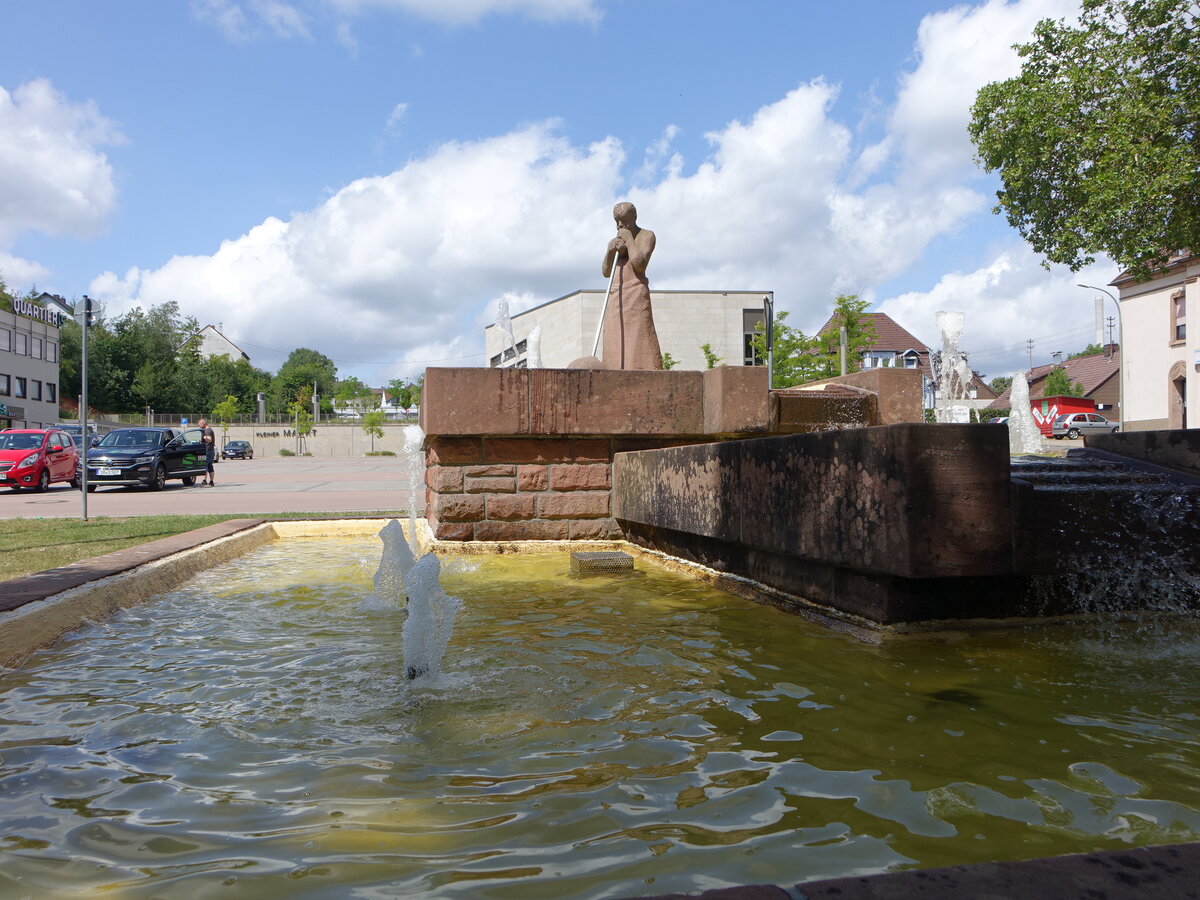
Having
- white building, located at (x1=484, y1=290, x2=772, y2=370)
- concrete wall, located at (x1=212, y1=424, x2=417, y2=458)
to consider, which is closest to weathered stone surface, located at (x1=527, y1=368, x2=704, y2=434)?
white building, located at (x1=484, y1=290, x2=772, y2=370)

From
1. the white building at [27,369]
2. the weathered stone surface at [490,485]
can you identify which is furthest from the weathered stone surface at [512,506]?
the white building at [27,369]

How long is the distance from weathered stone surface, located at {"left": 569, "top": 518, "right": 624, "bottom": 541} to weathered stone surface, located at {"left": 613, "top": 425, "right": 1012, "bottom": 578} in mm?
3135

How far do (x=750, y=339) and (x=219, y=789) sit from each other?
172 feet

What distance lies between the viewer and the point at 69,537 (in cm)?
785

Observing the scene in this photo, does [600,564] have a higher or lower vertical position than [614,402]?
lower

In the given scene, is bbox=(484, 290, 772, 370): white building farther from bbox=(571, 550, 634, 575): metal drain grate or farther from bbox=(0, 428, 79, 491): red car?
bbox=(571, 550, 634, 575): metal drain grate

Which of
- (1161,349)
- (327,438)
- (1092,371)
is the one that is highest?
(1092,371)

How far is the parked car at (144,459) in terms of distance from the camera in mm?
19609

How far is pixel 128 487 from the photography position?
71.2 ft

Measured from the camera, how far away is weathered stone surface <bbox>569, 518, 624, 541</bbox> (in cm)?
718

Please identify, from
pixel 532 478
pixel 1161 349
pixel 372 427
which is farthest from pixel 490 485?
pixel 372 427

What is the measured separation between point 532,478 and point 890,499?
4.42 metres

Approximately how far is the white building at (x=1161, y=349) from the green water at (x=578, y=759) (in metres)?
36.7

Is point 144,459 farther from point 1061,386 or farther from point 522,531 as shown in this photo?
point 1061,386
